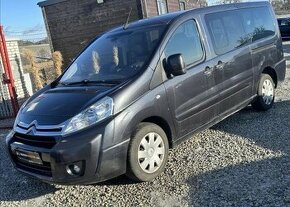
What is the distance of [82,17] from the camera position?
21.5 m

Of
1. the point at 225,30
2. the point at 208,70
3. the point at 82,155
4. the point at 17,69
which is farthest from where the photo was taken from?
the point at 17,69

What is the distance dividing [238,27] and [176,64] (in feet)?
6.92

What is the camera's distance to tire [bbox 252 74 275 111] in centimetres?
679

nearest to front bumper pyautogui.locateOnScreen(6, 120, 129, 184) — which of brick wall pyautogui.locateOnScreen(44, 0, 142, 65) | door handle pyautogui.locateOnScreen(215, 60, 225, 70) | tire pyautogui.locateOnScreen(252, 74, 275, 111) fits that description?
door handle pyautogui.locateOnScreen(215, 60, 225, 70)

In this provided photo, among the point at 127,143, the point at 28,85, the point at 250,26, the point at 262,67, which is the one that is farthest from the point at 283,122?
the point at 28,85

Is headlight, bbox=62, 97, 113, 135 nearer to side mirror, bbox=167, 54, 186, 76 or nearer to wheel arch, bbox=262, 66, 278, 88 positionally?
side mirror, bbox=167, 54, 186, 76

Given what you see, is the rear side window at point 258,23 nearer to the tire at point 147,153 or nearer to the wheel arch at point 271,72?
the wheel arch at point 271,72

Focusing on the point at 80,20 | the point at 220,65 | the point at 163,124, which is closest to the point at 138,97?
the point at 163,124

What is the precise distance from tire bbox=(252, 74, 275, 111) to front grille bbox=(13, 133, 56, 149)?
12.9 ft

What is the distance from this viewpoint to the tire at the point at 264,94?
6785 millimetres

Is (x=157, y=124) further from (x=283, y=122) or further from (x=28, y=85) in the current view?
(x=28, y=85)

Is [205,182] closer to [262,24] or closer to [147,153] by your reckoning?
[147,153]

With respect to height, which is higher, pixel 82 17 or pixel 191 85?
pixel 82 17

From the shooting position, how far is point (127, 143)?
4.28 metres
